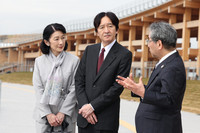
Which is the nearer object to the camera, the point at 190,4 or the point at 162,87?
the point at 162,87

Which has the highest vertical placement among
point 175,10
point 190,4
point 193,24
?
point 190,4

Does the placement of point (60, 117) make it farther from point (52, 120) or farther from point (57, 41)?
point (57, 41)

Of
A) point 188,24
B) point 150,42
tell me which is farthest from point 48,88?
point 188,24

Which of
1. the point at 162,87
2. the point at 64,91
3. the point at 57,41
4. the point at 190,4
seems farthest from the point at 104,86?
the point at 190,4

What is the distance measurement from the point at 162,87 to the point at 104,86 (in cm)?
106

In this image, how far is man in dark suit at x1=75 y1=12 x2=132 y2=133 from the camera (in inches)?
152

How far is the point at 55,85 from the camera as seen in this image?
404cm

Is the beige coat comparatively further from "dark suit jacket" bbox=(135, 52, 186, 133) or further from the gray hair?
the gray hair

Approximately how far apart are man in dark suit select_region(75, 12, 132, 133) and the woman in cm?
17

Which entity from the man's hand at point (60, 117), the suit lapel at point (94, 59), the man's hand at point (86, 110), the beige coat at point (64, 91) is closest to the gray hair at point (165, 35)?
the suit lapel at point (94, 59)

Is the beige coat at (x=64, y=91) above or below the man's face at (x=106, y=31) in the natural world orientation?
below

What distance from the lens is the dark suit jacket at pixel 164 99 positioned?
297cm

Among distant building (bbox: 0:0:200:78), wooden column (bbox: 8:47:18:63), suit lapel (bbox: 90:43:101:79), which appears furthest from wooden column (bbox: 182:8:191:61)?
wooden column (bbox: 8:47:18:63)

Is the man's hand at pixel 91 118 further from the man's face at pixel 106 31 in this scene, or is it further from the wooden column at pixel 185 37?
the wooden column at pixel 185 37
